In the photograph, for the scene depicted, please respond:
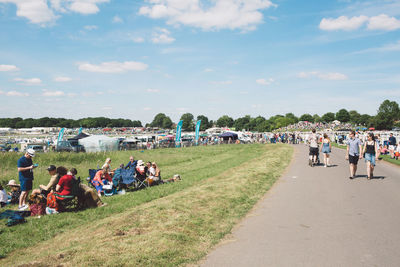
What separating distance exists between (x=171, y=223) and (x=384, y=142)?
90.1 feet

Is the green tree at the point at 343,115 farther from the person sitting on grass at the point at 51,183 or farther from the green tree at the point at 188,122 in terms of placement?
the person sitting on grass at the point at 51,183

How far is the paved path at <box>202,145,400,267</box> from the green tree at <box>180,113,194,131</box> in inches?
6304

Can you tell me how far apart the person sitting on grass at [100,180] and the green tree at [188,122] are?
6191 inches

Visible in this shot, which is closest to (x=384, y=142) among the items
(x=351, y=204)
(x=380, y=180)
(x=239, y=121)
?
(x=380, y=180)

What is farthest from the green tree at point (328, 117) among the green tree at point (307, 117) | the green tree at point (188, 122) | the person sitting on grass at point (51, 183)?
the person sitting on grass at point (51, 183)

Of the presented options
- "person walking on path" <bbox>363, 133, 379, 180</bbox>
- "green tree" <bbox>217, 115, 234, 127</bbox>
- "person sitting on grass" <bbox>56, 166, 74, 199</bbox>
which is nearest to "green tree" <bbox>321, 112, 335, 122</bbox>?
"green tree" <bbox>217, 115, 234, 127</bbox>

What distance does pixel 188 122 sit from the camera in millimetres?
174625

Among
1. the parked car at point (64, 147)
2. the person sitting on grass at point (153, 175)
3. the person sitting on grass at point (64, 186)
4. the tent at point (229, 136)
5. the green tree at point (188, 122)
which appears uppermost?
the green tree at point (188, 122)

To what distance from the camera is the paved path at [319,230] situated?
427cm

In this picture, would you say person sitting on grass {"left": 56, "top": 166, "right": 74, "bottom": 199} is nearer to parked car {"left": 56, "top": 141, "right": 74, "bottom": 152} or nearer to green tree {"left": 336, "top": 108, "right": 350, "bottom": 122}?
parked car {"left": 56, "top": 141, "right": 74, "bottom": 152}

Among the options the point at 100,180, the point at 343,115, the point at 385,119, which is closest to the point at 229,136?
the point at 100,180

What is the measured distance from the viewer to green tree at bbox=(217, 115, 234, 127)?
18562 cm

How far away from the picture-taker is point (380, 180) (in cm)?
1064

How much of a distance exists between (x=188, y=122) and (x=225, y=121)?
25.4 metres
